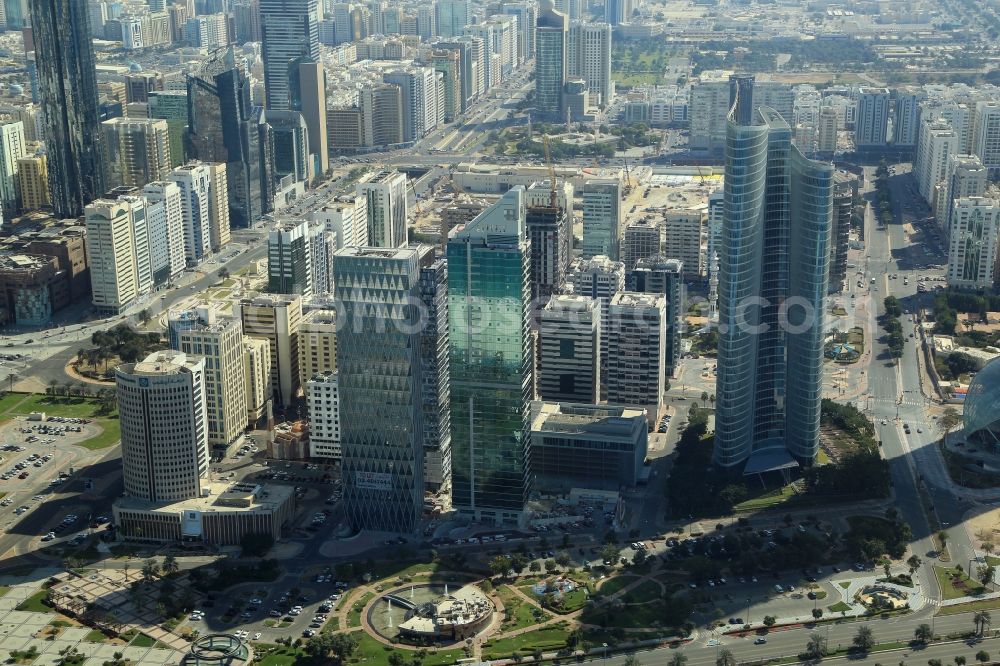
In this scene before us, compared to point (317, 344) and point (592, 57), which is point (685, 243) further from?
point (592, 57)

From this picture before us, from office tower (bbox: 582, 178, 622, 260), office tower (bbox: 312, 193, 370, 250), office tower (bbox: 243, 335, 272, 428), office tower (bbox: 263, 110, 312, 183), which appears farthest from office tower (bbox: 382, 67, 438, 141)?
office tower (bbox: 243, 335, 272, 428)

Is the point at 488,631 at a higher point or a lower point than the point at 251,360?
lower

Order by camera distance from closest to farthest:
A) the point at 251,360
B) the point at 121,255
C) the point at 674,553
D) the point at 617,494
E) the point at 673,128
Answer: the point at 674,553 < the point at 617,494 < the point at 251,360 < the point at 121,255 < the point at 673,128

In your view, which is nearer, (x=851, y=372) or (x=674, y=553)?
(x=674, y=553)

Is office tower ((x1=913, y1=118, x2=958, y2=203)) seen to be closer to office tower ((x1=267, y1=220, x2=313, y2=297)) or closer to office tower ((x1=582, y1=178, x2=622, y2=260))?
office tower ((x1=582, y1=178, x2=622, y2=260))

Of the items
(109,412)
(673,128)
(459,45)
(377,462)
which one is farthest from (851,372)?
(459,45)

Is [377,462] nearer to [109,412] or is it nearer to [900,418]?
[109,412]
